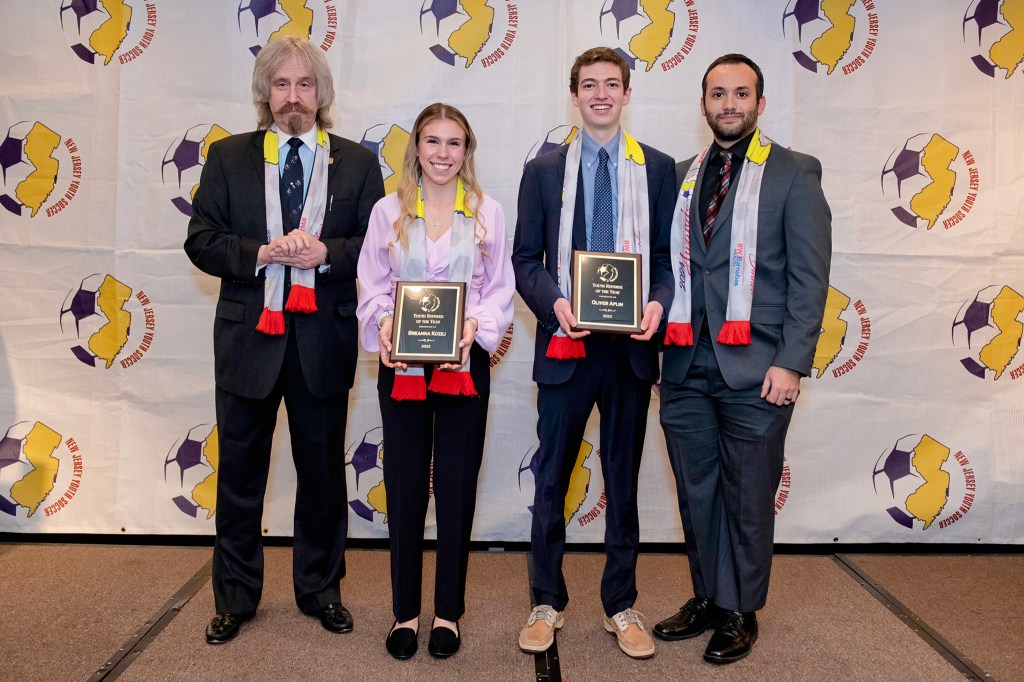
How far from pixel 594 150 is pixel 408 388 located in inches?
39.6

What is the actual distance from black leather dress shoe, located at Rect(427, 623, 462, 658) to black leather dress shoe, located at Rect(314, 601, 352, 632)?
1.12ft

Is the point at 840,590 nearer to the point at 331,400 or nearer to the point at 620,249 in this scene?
the point at 620,249

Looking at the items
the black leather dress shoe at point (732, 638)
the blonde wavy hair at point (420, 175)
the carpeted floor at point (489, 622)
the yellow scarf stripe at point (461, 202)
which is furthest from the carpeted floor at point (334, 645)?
the yellow scarf stripe at point (461, 202)

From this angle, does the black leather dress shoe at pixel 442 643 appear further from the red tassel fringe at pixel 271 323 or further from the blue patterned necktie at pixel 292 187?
the blue patterned necktie at pixel 292 187

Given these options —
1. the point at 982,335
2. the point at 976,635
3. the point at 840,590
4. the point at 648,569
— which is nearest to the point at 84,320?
the point at 648,569

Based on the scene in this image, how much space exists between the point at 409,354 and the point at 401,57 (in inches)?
73.0

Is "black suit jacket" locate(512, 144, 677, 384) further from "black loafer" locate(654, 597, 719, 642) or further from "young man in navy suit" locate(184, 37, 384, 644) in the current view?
"black loafer" locate(654, 597, 719, 642)

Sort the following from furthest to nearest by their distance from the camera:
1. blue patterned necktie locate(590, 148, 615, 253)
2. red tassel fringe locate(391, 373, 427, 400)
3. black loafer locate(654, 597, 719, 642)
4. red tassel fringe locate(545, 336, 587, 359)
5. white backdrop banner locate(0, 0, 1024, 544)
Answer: white backdrop banner locate(0, 0, 1024, 544)
black loafer locate(654, 597, 719, 642)
blue patterned necktie locate(590, 148, 615, 253)
red tassel fringe locate(545, 336, 587, 359)
red tassel fringe locate(391, 373, 427, 400)

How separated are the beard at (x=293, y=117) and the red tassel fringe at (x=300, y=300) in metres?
0.54

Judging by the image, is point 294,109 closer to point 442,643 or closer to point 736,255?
point 736,255

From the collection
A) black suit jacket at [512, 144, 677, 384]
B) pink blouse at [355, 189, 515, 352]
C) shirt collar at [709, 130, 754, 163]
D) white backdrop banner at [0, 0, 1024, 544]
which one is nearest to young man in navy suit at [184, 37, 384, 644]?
pink blouse at [355, 189, 515, 352]

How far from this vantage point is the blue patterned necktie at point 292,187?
2688 millimetres

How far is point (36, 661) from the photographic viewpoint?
8.33ft

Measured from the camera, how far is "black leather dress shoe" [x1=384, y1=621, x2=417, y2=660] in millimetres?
2594
